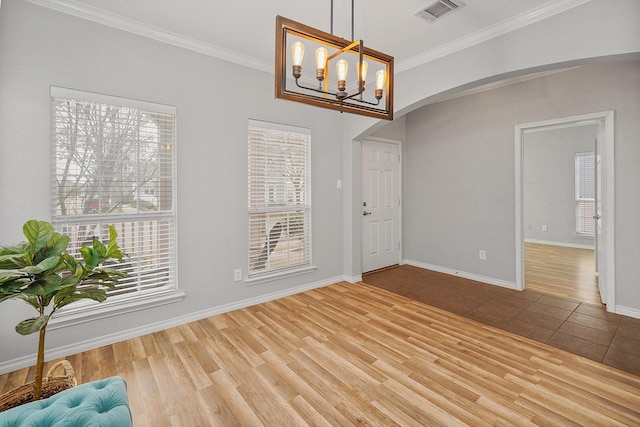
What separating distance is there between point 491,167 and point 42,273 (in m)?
4.85

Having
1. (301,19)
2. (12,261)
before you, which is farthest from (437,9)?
(12,261)

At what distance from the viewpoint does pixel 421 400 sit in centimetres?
191

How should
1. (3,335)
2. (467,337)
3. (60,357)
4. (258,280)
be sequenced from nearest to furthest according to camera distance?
1. (3,335)
2. (60,357)
3. (467,337)
4. (258,280)

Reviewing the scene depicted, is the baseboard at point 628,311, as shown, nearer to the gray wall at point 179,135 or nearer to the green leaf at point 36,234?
the gray wall at point 179,135

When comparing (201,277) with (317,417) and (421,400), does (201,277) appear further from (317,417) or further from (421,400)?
(421,400)

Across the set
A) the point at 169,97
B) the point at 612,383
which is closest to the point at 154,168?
the point at 169,97

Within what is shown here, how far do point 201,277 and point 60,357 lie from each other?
1.23 m

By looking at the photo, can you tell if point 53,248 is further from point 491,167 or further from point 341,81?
point 491,167

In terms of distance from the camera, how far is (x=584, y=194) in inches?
256

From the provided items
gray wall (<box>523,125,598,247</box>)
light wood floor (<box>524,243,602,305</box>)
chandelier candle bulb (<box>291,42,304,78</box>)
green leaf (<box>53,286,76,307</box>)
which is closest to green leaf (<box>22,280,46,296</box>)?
green leaf (<box>53,286,76,307</box>)

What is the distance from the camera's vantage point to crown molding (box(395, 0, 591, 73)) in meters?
2.37

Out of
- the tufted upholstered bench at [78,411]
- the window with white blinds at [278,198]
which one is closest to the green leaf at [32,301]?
the tufted upholstered bench at [78,411]

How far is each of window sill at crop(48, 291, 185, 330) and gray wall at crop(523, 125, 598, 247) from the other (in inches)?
291

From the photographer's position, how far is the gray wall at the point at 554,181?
21.3 feet
